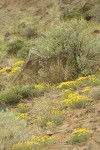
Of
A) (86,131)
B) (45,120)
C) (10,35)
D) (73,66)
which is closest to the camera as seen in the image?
(86,131)

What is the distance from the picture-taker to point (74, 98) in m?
8.29

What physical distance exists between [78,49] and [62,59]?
494mm

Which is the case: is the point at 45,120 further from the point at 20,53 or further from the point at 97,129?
the point at 20,53

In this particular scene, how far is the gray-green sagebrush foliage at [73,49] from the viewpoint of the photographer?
10.7 meters

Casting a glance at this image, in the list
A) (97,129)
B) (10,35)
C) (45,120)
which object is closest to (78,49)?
(45,120)

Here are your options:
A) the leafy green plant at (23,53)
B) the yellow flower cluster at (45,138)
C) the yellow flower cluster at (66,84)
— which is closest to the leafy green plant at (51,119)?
the yellow flower cluster at (45,138)

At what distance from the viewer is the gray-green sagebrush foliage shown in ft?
35.2

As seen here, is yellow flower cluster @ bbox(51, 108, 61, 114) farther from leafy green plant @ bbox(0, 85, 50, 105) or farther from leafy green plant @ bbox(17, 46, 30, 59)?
leafy green plant @ bbox(17, 46, 30, 59)

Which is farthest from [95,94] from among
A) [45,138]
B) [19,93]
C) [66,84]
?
[19,93]

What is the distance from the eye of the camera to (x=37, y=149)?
19.7 ft

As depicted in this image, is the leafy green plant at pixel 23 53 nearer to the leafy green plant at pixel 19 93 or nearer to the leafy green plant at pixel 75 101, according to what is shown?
the leafy green plant at pixel 19 93

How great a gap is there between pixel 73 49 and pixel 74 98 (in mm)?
3010

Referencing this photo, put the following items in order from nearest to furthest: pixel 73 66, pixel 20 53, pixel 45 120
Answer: pixel 45 120
pixel 73 66
pixel 20 53

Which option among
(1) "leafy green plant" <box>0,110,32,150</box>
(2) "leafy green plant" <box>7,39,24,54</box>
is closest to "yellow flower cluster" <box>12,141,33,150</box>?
(1) "leafy green plant" <box>0,110,32,150</box>
